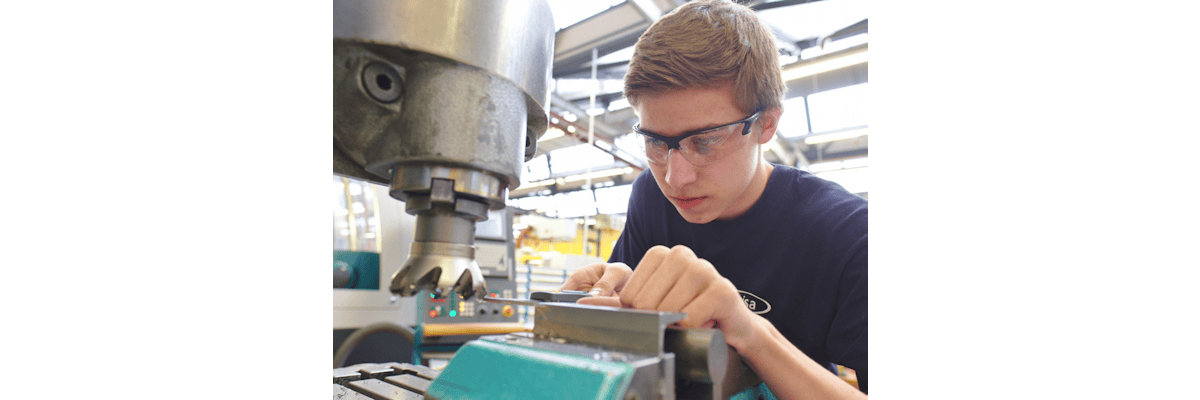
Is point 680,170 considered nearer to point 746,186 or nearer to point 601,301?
point 746,186

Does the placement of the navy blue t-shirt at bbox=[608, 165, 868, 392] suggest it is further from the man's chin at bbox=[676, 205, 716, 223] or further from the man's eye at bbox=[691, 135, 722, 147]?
the man's eye at bbox=[691, 135, 722, 147]

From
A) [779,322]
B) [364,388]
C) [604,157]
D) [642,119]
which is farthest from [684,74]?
[604,157]

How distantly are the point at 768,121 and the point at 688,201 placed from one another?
251mm

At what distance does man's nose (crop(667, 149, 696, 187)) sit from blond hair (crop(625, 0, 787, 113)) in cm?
14

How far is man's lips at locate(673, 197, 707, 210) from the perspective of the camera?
3.66ft

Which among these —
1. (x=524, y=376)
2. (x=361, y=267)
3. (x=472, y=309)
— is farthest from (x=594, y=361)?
(x=472, y=309)

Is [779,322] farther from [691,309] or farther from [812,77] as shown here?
[812,77]

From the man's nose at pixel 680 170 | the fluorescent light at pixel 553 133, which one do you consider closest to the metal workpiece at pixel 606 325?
the man's nose at pixel 680 170

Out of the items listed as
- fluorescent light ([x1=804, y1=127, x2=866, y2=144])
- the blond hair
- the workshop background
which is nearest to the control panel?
the workshop background

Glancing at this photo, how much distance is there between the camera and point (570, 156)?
7918 mm

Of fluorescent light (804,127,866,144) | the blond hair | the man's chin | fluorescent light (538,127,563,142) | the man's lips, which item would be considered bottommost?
the man's chin

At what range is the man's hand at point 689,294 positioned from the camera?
0.68 metres

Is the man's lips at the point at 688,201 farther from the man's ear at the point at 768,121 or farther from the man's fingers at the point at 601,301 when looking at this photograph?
the man's fingers at the point at 601,301

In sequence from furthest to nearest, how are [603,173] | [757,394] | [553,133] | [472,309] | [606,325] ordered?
1. [603,173]
2. [553,133]
3. [472,309]
4. [757,394]
5. [606,325]
